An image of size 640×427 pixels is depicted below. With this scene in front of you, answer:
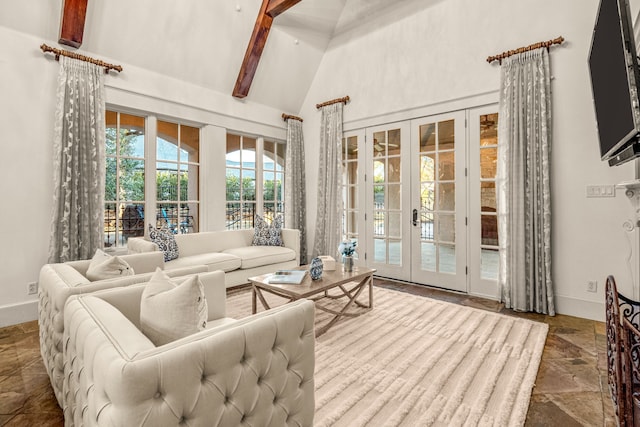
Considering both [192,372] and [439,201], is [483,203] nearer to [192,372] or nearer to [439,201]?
[439,201]

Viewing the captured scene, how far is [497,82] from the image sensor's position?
3.63 metres

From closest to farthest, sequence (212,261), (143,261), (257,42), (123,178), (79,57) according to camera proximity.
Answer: (143,261)
(79,57)
(212,261)
(123,178)
(257,42)

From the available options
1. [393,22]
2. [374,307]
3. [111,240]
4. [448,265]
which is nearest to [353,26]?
[393,22]

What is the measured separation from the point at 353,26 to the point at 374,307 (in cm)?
422

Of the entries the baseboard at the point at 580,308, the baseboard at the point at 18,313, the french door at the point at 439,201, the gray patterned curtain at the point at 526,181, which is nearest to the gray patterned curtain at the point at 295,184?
the french door at the point at 439,201

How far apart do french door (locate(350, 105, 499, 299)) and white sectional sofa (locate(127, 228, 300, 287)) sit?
1176 millimetres

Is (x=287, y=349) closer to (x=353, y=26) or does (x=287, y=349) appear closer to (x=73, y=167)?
(x=73, y=167)

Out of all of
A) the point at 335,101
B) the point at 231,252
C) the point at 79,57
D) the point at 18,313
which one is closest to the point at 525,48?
the point at 335,101

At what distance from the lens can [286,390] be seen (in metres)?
1.25

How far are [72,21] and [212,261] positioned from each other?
278 centimetres

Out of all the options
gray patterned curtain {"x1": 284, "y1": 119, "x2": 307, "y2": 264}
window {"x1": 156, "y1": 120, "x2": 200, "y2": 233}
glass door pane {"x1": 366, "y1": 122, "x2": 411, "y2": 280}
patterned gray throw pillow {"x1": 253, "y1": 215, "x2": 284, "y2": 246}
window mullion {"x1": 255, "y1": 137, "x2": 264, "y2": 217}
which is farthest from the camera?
gray patterned curtain {"x1": 284, "y1": 119, "x2": 307, "y2": 264}

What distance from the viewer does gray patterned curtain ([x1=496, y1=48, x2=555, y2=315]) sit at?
322 centimetres

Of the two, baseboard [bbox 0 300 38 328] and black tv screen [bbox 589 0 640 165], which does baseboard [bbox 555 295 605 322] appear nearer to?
black tv screen [bbox 589 0 640 165]

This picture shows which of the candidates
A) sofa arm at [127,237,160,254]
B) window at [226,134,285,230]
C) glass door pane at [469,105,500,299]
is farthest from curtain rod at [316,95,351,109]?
sofa arm at [127,237,160,254]
